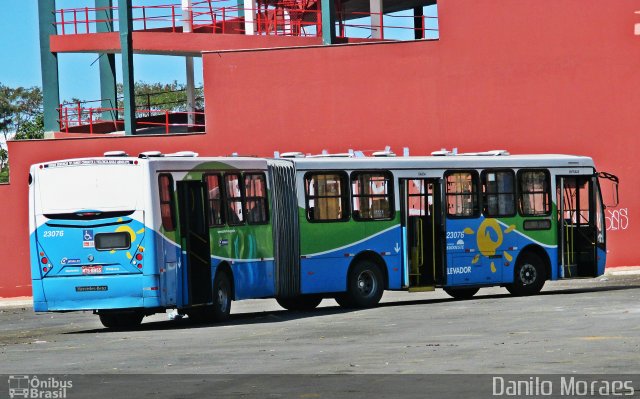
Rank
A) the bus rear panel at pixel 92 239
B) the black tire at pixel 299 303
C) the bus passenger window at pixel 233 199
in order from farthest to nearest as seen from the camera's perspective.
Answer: the black tire at pixel 299 303, the bus passenger window at pixel 233 199, the bus rear panel at pixel 92 239

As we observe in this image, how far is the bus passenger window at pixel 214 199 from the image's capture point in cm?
2305

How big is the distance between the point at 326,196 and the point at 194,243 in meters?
3.65

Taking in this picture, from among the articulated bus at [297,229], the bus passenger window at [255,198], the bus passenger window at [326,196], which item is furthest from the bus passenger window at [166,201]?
the bus passenger window at [326,196]

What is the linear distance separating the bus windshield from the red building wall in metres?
14.1

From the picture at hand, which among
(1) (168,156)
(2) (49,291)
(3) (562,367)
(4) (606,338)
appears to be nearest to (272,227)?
Result: (1) (168,156)

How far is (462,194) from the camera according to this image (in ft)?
87.6

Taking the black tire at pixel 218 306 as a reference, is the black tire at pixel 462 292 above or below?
below

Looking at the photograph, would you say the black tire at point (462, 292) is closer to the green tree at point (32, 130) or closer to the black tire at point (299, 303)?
the black tire at point (299, 303)

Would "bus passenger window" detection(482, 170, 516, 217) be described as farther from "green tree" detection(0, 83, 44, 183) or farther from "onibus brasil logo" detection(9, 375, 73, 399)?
"green tree" detection(0, 83, 44, 183)

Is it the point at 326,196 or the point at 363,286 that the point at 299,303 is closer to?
the point at 363,286

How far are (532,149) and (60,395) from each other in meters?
24.1

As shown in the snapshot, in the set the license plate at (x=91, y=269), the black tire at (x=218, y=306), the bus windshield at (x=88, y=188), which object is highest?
the bus windshield at (x=88, y=188)

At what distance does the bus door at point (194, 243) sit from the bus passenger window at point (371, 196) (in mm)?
3875

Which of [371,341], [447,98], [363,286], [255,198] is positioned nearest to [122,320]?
[255,198]
